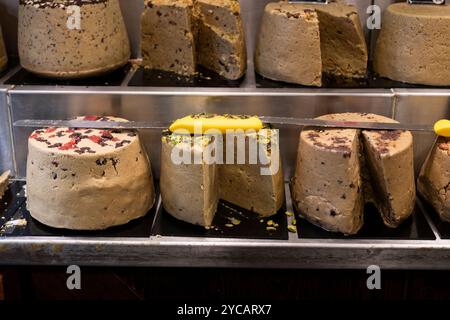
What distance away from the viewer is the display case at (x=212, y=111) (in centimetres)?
139

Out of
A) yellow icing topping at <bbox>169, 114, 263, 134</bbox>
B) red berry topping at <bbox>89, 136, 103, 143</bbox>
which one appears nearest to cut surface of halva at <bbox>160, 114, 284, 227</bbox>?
yellow icing topping at <bbox>169, 114, 263, 134</bbox>

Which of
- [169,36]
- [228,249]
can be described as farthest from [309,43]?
[228,249]

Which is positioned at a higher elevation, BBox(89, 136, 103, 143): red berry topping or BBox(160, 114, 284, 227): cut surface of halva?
BBox(89, 136, 103, 143): red berry topping

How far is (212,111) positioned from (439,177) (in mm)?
601

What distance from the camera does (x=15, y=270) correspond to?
57.5 inches

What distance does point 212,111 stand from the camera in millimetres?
1668

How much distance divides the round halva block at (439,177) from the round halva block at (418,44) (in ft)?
0.91

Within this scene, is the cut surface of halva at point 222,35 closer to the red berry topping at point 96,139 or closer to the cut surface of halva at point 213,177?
the cut surface of halva at point 213,177

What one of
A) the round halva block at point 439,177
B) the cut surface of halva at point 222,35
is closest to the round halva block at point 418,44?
the round halva block at point 439,177

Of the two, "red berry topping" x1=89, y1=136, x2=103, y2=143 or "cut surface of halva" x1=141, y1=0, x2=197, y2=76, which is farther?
"cut surface of halva" x1=141, y1=0, x2=197, y2=76

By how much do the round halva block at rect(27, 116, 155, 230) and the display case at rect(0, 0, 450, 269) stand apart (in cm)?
4

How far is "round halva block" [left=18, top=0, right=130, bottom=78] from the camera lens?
1.63m

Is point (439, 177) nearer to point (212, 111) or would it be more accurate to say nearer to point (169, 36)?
point (212, 111)

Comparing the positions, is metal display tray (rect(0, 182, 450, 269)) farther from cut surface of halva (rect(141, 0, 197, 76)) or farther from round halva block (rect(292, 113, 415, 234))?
cut surface of halva (rect(141, 0, 197, 76))
